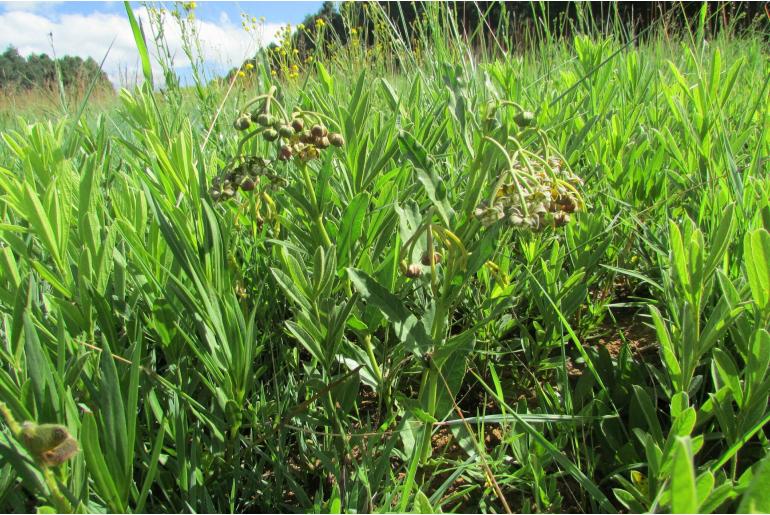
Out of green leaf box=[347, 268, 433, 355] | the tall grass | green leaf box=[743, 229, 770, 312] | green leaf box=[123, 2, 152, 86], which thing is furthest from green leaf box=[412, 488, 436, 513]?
green leaf box=[123, 2, 152, 86]

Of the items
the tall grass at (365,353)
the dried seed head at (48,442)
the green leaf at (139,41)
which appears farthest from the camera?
the green leaf at (139,41)

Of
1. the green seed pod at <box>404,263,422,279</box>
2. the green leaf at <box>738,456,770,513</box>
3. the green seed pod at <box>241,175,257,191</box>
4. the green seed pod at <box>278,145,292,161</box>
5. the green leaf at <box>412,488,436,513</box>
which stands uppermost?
the green seed pod at <box>278,145,292,161</box>

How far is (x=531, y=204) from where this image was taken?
1.04 m

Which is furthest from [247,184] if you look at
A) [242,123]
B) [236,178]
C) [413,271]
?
[413,271]

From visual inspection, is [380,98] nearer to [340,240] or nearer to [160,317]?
[340,240]

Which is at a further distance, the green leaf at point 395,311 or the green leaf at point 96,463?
the green leaf at point 395,311

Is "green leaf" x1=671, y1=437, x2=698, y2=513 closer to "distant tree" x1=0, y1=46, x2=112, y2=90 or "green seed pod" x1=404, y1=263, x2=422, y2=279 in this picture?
"green seed pod" x1=404, y1=263, x2=422, y2=279

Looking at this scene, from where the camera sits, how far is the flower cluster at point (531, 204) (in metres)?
0.98

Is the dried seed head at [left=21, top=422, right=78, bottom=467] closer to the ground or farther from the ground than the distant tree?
closer to the ground

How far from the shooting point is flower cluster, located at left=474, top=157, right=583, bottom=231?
38.8 inches

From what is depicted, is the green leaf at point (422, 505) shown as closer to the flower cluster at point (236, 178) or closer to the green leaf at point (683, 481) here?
the green leaf at point (683, 481)

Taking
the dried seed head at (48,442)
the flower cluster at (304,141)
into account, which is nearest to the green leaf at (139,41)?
the flower cluster at (304,141)

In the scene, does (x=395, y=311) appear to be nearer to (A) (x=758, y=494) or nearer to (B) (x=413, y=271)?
(B) (x=413, y=271)

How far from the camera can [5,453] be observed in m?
0.77
